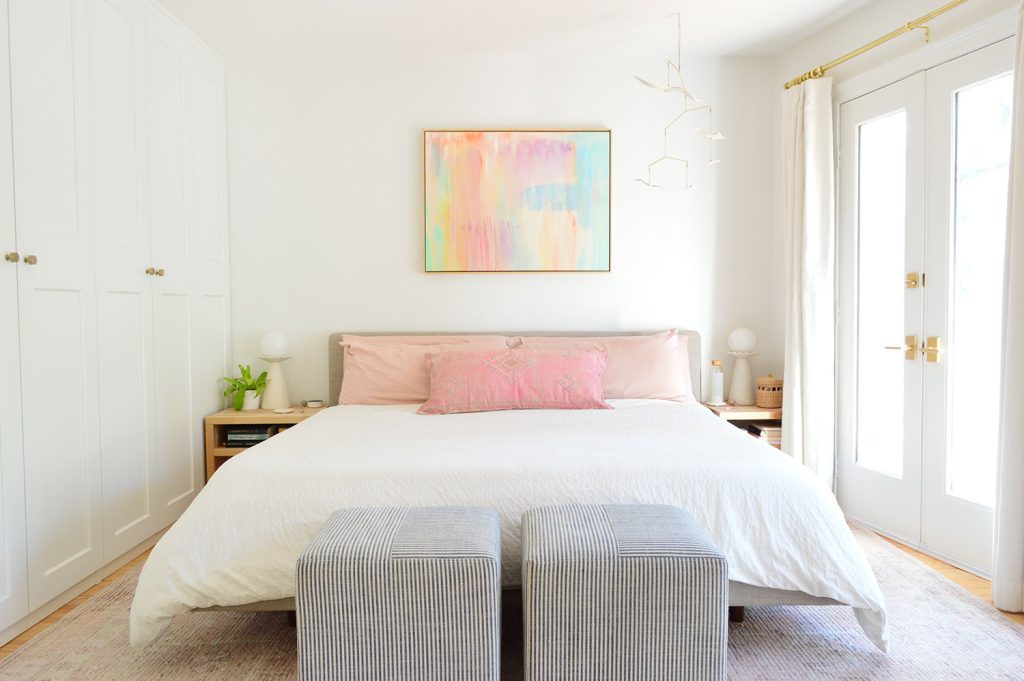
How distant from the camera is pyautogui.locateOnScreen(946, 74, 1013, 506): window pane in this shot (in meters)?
2.73

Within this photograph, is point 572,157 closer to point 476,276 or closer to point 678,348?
point 476,276

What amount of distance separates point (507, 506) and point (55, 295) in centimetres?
186

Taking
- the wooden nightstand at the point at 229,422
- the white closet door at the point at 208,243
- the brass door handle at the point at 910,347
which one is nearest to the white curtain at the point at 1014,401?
the brass door handle at the point at 910,347

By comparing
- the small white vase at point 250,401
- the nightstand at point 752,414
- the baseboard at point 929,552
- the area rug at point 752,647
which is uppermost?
the small white vase at point 250,401

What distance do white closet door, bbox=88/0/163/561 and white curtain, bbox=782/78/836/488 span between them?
3257mm

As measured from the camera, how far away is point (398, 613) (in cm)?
177

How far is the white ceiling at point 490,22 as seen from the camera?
3330 mm

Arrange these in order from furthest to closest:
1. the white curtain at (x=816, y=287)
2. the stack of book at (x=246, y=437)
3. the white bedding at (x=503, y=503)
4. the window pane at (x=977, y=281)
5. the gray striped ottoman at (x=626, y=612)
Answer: the stack of book at (x=246, y=437) → the white curtain at (x=816, y=287) → the window pane at (x=977, y=281) → the white bedding at (x=503, y=503) → the gray striped ottoman at (x=626, y=612)

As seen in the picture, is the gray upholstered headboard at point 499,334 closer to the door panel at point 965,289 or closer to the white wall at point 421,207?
the white wall at point 421,207

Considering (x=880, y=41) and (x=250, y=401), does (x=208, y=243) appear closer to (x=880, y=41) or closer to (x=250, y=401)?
(x=250, y=401)

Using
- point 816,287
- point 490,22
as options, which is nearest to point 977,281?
point 816,287

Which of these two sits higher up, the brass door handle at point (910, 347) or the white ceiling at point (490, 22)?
the white ceiling at point (490, 22)

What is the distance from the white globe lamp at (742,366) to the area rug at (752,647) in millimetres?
1509

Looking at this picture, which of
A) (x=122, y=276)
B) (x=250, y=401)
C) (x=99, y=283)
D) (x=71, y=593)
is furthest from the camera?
(x=250, y=401)
